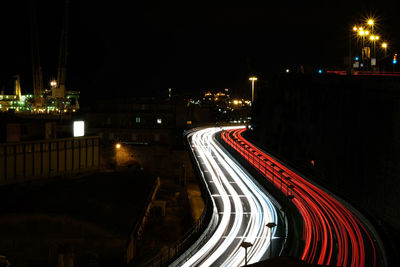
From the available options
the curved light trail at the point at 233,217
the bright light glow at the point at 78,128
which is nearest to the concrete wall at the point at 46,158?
the bright light glow at the point at 78,128

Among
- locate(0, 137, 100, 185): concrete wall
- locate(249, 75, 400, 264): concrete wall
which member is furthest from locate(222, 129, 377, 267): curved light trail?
locate(0, 137, 100, 185): concrete wall

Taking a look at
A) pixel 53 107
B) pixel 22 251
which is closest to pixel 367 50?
pixel 22 251

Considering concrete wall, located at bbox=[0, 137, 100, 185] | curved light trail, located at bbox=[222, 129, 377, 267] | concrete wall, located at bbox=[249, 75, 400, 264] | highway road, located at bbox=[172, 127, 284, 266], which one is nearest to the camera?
curved light trail, located at bbox=[222, 129, 377, 267]

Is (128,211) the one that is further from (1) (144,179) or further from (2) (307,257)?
(2) (307,257)

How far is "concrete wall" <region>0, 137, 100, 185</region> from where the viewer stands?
32.0m

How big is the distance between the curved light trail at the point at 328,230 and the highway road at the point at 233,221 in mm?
1568

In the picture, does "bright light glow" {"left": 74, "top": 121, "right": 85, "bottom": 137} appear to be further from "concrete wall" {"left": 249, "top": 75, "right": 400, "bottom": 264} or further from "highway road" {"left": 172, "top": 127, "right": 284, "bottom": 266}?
"concrete wall" {"left": 249, "top": 75, "right": 400, "bottom": 264}

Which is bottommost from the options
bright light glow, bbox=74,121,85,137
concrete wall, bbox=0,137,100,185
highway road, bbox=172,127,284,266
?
highway road, bbox=172,127,284,266

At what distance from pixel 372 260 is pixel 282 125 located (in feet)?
91.8

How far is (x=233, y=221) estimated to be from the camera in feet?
76.0

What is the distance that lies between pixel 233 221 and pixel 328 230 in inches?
213

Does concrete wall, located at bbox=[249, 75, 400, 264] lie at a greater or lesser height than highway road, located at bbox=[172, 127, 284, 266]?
greater

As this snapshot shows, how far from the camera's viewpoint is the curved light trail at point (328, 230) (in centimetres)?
1736

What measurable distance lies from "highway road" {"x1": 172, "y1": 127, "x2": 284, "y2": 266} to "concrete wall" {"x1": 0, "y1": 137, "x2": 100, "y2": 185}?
11549mm
